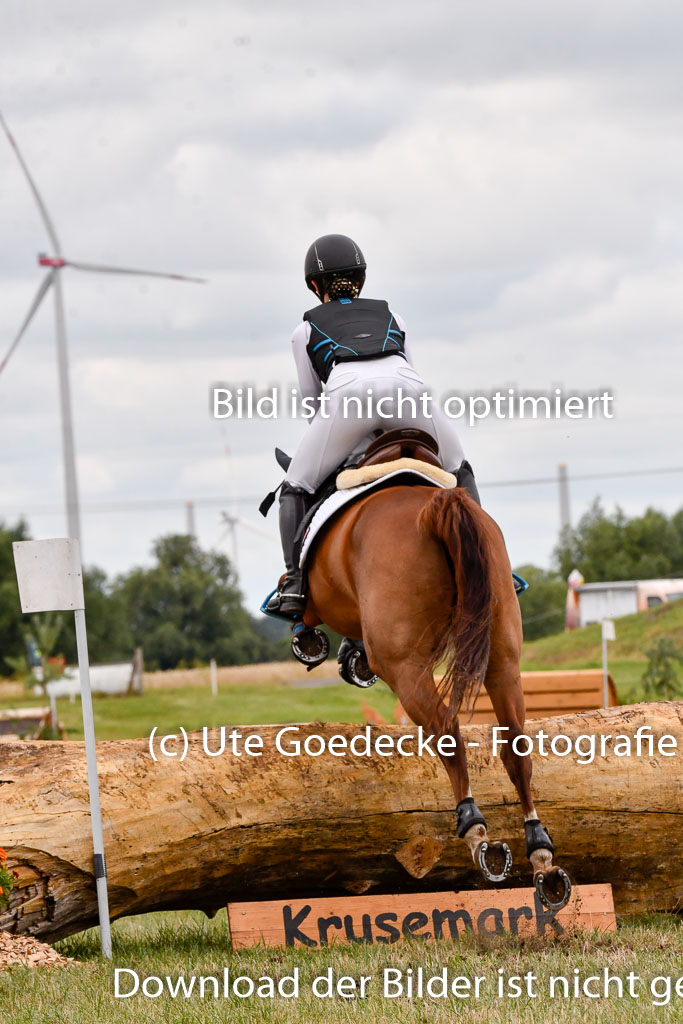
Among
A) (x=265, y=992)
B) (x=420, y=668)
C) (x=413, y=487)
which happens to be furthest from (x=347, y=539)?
(x=265, y=992)

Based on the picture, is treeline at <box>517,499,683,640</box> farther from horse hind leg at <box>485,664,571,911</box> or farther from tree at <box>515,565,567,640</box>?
horse hind leg at <box>485,664,571,911</box>

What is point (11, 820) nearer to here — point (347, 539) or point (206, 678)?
point (347, 539)

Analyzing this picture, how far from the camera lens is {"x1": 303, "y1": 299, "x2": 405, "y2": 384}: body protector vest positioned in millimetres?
6547

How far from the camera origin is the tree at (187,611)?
79750 millimetres

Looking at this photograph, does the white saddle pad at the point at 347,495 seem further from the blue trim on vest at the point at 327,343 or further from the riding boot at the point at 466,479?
the blue trim on vest at the point at 327,343

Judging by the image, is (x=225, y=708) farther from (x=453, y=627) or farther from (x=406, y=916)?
(x=453, y=627)

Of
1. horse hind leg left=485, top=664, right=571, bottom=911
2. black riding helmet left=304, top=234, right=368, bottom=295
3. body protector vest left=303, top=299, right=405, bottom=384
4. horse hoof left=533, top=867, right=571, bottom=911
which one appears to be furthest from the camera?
black riding helmet left=304, top=234, right=368, bottom=295

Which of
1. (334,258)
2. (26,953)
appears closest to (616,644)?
(334,258)

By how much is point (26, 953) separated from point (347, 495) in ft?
9.78

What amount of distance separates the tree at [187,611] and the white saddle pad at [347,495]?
73182mm

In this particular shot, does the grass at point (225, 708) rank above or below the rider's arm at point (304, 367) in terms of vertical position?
below

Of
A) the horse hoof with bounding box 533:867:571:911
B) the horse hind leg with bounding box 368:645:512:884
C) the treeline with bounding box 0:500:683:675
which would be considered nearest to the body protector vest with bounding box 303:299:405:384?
the horse hind leg with bounding box 368:645:512:884

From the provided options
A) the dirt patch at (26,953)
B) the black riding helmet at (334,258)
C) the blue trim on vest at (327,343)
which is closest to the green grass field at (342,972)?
the dirt patch at (26,953)

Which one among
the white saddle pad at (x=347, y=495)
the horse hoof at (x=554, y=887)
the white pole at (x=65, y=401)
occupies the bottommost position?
the horse hoof at (x=554, y=887)
